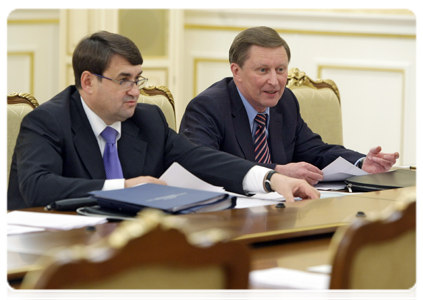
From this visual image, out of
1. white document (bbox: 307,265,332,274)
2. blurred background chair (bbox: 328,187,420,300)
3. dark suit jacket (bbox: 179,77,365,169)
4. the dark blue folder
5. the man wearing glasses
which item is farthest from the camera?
dark suit jacket (bbox: 179,77,365,169)

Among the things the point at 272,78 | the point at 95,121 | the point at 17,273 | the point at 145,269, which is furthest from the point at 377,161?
the point at 145,269

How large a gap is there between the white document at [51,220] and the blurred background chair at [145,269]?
663mm

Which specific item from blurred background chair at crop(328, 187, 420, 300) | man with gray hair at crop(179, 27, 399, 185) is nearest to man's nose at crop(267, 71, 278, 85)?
man with gray hair at crop(179, 27, 399, 185)

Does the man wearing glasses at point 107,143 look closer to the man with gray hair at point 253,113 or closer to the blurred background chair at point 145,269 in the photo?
the man with gray hair at point 253,113

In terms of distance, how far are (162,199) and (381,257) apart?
0.72 metres

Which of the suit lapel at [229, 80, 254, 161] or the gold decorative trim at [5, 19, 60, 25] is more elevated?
the gold decorative trim at [5, 19, 60, 25]

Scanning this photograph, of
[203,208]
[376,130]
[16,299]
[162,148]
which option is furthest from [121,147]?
[376,130]

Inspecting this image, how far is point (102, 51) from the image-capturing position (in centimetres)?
204

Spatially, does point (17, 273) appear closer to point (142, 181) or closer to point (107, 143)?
point (142, 181)

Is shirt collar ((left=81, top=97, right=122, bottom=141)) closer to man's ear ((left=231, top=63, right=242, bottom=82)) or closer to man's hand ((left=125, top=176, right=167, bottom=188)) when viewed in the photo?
man's hand ((left=125, top=176, right=167, bottom=188))

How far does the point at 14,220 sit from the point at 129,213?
0.27 meters

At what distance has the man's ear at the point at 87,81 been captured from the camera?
2.06 metres

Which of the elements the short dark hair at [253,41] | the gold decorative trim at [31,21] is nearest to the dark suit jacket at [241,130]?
the short dark hair at [253,41]

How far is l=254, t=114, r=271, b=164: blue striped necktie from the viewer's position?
8.46ft
